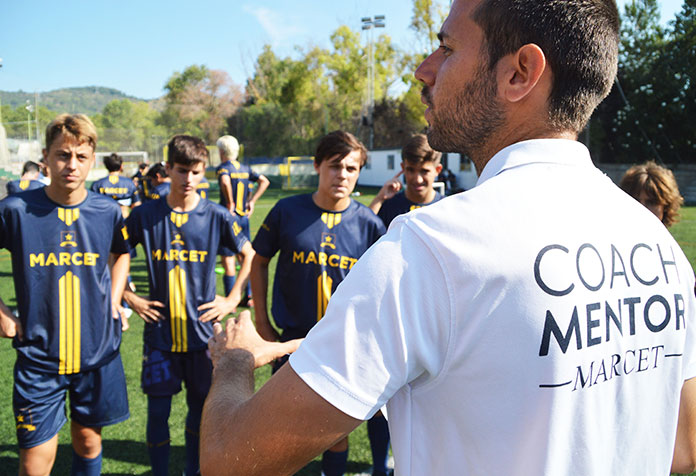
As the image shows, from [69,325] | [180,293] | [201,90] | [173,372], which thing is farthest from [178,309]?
[201,90]

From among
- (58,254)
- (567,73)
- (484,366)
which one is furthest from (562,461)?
(58,254)

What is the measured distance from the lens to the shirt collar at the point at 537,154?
1.03m

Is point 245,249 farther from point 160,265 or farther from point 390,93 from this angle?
point 390,93

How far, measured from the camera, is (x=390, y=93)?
49.9 meters

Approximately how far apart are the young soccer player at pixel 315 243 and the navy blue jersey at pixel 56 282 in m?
0.98

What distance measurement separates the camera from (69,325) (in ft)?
9.87

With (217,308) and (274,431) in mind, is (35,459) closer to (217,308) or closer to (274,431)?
(217,308)

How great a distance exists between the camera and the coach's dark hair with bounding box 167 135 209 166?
148 inches

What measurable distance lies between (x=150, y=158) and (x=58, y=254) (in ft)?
129

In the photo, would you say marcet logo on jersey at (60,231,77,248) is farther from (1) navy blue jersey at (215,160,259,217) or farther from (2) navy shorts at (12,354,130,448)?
(1) navy blue jersey at (215,160,259,217)

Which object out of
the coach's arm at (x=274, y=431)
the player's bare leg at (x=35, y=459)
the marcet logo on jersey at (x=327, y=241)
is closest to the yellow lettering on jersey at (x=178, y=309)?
the player's bare leg at (x=35, y=459)

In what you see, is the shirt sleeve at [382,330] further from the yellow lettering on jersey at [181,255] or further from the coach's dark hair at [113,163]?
the coach's dark hair at [113,163]

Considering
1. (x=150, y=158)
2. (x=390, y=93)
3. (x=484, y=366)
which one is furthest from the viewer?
(x=390, y=93)

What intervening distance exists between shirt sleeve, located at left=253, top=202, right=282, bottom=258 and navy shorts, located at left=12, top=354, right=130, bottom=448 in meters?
1.11
